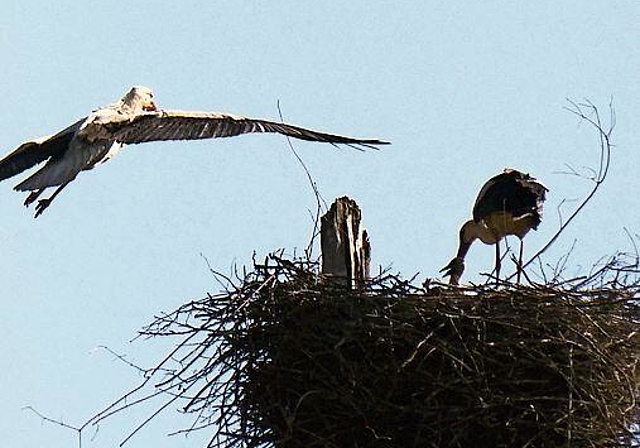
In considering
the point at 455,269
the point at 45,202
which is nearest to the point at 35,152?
the point at 45,202

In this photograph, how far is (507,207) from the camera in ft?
34.5

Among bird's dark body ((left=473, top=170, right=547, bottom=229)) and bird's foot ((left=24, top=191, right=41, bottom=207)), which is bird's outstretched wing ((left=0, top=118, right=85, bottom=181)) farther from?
bird's dark body ((left=473, top=170, right=547, bottom=229))

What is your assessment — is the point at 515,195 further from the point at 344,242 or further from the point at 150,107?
the point at 150,107

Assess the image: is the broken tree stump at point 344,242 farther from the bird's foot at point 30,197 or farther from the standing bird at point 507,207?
the bird's foot at point 30,197

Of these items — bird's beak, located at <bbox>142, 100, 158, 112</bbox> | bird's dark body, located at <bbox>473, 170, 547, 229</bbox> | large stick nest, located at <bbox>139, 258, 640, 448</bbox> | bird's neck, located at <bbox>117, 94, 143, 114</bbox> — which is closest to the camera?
large stick nest, located at <bbox>139, 258, 640, 448</bbox>

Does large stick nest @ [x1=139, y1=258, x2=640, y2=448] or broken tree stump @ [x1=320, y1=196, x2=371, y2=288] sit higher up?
broken tree stump @ [x1=320, y1=196, x2=371, y2=288]

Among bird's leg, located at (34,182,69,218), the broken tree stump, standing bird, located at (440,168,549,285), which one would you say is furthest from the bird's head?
the broken tree stump

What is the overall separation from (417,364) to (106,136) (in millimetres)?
3611

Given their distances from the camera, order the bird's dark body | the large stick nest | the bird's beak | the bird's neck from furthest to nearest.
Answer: the bird's beak
the bird's neck
the bird's dark body
the large stick nest

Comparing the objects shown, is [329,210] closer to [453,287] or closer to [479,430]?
[453,287]

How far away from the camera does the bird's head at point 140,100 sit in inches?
454

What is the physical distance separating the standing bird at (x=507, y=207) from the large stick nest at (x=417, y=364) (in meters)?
2.17

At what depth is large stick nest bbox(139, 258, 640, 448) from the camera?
7.52m

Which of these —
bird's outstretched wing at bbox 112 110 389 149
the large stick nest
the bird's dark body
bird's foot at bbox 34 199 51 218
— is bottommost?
the large stick nest
